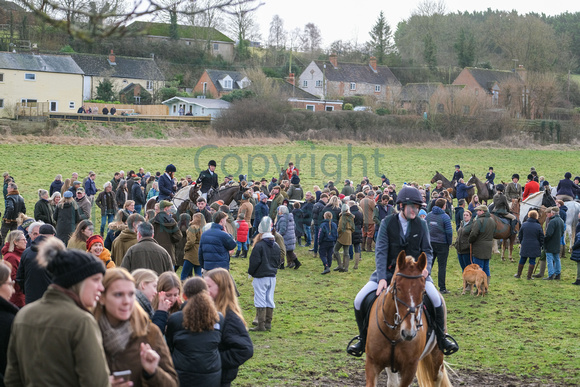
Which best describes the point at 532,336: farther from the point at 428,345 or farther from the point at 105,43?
the point at 105,43

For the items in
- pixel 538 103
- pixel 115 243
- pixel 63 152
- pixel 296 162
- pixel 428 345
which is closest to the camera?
pixel 428 345

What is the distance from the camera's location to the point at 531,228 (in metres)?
13.4

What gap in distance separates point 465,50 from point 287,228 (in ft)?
212

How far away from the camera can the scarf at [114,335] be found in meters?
3.55

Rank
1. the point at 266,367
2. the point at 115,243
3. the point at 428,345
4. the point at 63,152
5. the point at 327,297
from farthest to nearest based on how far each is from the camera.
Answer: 1. the point at 63,152
2. the point at 327,297
3. the point at 115,243
4. the point at 266,367
5. the point at 428,345

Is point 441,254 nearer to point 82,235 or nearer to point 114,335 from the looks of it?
point 82,235

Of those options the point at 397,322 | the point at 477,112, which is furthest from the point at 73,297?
the point at 477,112

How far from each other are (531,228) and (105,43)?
192 feet

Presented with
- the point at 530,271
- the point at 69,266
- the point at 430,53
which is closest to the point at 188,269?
the point at 530,271

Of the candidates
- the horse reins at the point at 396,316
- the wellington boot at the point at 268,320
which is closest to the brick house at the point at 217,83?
the wellington boot at the point at 268,320

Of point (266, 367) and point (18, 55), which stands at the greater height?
point (18, 55)

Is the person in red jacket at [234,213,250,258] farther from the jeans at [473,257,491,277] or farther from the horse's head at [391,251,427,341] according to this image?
the horse's head at [391,251,427,341]

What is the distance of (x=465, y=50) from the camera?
72812 millimetres

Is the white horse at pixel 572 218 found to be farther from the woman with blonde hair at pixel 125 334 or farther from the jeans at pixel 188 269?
the woman with blonde hair at pixel 125 334
